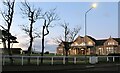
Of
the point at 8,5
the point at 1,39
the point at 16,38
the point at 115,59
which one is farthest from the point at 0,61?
the point at 115,59

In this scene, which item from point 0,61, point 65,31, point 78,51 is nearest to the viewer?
point 0,61

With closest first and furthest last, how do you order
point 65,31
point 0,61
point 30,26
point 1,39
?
point 0,61 → point 1,39 → point 30,26 → point 65,31

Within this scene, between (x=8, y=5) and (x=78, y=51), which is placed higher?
(x=8, y=5)

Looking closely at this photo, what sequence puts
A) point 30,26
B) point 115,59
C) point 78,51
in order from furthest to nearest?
point 78,51, point 115,59, point 30,26

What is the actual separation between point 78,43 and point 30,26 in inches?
3359

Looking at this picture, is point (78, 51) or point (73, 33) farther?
point (78, 51)

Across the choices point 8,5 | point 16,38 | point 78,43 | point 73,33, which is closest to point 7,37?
point 8,5

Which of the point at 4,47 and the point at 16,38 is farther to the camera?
the point at 16,38

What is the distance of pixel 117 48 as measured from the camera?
120 m

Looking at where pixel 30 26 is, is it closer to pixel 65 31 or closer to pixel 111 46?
pixel 65 31

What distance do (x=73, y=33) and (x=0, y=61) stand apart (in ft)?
118

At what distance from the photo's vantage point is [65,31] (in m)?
61.8

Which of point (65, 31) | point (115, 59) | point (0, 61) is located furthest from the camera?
point (65, 31)

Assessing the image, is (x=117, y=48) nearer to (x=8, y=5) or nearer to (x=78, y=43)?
(x=78, y=43)
